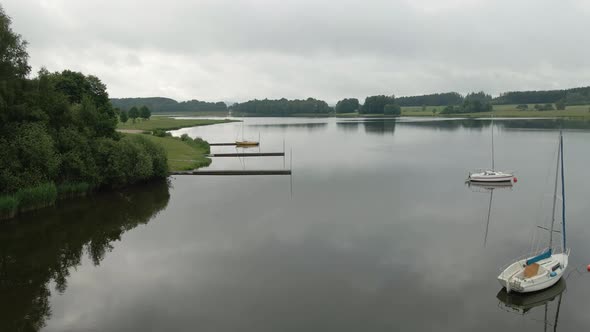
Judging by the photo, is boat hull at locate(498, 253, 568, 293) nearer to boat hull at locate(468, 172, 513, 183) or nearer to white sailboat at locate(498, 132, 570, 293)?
white sailboat at locate(498, 132, 570, 293)

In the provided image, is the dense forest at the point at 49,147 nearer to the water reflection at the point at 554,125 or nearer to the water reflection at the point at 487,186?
the water reflection at the point at 487,186

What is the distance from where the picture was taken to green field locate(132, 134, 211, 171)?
61125mm

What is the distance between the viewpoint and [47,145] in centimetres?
3800

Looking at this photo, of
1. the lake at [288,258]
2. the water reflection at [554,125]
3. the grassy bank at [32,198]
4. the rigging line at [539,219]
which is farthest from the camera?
the water reflection at [554,125]

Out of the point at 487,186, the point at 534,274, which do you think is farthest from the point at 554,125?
the point at 534,274

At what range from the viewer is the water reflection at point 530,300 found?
830 inches

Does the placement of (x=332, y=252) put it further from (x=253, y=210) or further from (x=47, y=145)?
(x=47, y=145)

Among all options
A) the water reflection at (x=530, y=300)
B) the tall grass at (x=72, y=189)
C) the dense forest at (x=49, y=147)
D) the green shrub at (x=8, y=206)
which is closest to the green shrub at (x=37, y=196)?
the dense forest at (x=49, y=147)

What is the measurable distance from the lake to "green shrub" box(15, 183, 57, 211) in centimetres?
97

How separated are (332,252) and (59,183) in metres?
29.9

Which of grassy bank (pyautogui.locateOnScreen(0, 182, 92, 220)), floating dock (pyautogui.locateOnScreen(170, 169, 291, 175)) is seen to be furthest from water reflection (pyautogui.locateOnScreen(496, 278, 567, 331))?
floating dock (pyautogui.locateOnScreen(170, 169, 291, 175))

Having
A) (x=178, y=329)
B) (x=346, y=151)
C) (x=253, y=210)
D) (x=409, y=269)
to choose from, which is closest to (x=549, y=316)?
(x=409, y=269)

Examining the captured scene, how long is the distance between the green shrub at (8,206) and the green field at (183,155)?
21996mm

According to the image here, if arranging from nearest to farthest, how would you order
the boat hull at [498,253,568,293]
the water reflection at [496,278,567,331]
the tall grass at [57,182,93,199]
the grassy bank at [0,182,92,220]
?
the water reflection at [496,278,567,331], the boat hull at [498,253,568,293], the grassy bank at [0,182,92,220], the tall grass at [57,182,93,199]
